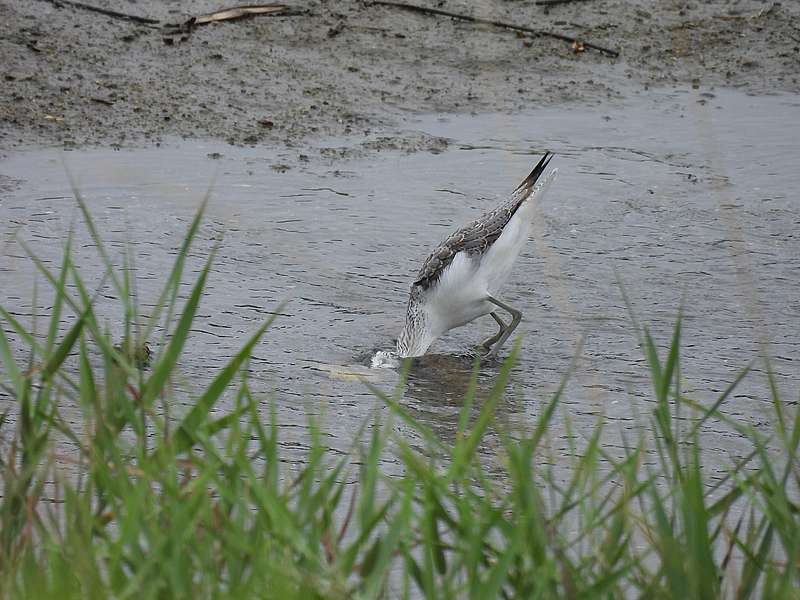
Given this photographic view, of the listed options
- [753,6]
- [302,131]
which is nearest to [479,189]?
[302,131]

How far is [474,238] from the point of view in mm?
6340

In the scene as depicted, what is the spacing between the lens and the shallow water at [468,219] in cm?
547

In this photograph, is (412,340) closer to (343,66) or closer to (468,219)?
(468,219)

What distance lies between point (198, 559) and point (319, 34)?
697 cm

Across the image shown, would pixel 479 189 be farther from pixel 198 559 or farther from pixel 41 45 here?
pixel 198 559

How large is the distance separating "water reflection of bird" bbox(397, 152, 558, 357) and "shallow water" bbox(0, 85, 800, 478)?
0.49 ft

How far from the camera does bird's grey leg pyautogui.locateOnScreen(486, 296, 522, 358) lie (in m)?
6.26

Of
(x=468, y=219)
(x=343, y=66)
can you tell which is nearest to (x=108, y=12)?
(x=343, y=66)

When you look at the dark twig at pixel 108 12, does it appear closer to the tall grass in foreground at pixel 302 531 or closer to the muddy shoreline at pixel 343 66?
the muddy shoreline at pixel 343 66

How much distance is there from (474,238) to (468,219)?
0.97 m

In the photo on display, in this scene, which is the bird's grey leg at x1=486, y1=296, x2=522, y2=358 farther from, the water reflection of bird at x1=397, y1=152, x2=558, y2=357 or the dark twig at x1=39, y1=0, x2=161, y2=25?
the dark twig at x1=39, y1=0, x2=161, y2=25

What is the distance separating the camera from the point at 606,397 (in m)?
5.27

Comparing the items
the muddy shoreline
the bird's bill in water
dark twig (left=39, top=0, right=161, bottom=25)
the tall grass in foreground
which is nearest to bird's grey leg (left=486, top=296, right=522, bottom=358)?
the bird's bill in water

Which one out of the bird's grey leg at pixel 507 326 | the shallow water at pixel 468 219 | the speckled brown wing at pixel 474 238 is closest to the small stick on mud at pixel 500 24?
the shallow water at pixel 468 219
